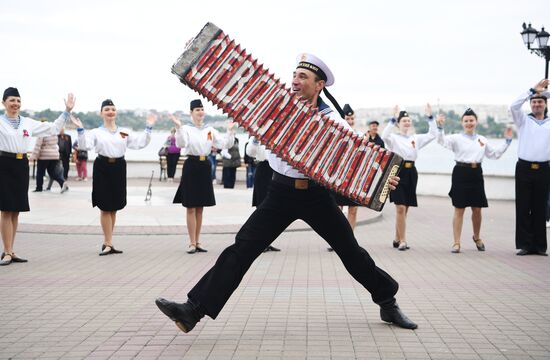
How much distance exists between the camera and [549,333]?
6.32 m

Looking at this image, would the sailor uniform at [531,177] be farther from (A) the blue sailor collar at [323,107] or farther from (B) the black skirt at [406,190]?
(A) the blue sailor collar at [323,107]

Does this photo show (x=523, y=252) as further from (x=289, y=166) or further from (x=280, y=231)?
(x=289, y=166)

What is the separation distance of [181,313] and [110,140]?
567cm

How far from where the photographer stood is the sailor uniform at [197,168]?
1150 centimetres

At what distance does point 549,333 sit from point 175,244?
7.45 meters

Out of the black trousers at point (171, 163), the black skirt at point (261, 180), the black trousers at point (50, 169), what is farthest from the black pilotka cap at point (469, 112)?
the black trousers at point (171, 163)

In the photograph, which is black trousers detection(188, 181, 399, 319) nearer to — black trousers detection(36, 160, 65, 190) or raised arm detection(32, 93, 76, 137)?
raised arm detection(32, 93, 76, 137)

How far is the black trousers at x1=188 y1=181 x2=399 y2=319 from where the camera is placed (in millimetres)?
5996

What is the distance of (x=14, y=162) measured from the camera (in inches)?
400

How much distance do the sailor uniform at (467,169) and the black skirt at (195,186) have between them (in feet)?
12.0

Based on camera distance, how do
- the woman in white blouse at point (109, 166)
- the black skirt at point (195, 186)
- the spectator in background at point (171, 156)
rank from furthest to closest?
the spectator in background at point (171, 156) < the black skirt at point (195, 186) < the woman in white blouse at point (109, 166)

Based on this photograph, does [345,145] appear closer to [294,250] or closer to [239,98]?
[239,98]

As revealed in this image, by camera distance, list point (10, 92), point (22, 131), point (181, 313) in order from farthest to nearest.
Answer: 1. point (10, 92)
2. point (22, 131)
3. point (181, 313)

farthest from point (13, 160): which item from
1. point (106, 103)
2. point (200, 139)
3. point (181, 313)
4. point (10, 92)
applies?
point (181, 313)
